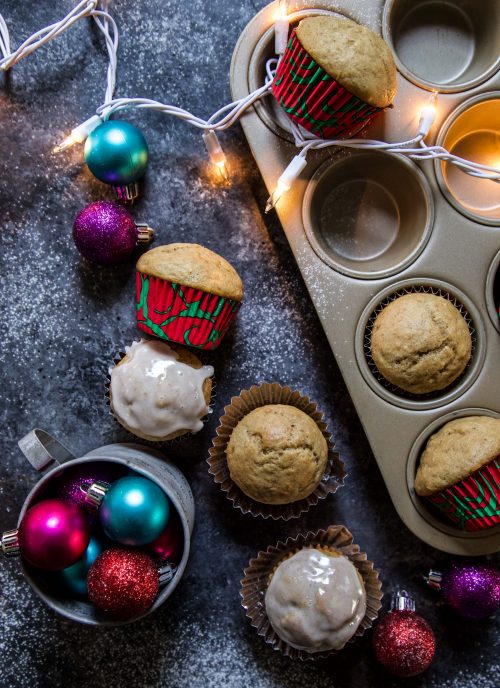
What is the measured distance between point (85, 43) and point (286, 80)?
2.05ft

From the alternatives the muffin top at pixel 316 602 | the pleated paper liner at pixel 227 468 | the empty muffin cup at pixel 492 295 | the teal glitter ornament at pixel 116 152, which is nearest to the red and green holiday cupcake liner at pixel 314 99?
the teal glitter ornament at pixel 116 152

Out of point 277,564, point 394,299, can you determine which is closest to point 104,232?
point 394,299

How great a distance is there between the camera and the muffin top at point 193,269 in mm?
1423

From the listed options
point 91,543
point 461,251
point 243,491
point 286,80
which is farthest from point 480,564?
point 286,80

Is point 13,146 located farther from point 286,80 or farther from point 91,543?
point 91,543

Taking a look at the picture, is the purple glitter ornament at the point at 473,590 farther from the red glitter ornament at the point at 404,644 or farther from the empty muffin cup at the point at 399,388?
the empty muffin cup at the point at 399,388

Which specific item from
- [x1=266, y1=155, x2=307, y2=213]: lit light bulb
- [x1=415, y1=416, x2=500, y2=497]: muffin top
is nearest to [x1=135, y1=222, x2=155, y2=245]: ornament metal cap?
[x1=266, y1=155, x2=307, y2=213]: lit light bulb

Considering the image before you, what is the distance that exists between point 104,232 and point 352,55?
703mm

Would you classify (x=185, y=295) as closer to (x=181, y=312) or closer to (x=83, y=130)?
(x=181, y=312)

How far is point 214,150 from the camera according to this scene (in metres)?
1.57

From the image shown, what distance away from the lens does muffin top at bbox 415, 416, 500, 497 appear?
1.41m

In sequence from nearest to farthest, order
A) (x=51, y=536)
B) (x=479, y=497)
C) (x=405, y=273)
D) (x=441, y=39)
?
(x=51, y=536) < (x=479, y=497) < (x=405, y=273) < (x=441, y=39)

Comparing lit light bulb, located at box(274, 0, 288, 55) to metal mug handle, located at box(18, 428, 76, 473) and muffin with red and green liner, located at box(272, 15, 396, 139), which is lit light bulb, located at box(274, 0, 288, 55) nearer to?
muffin with red and green liner, located at box(272, 15, 396, 139)

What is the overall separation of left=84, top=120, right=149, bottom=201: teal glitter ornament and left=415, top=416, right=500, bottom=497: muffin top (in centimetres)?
101
